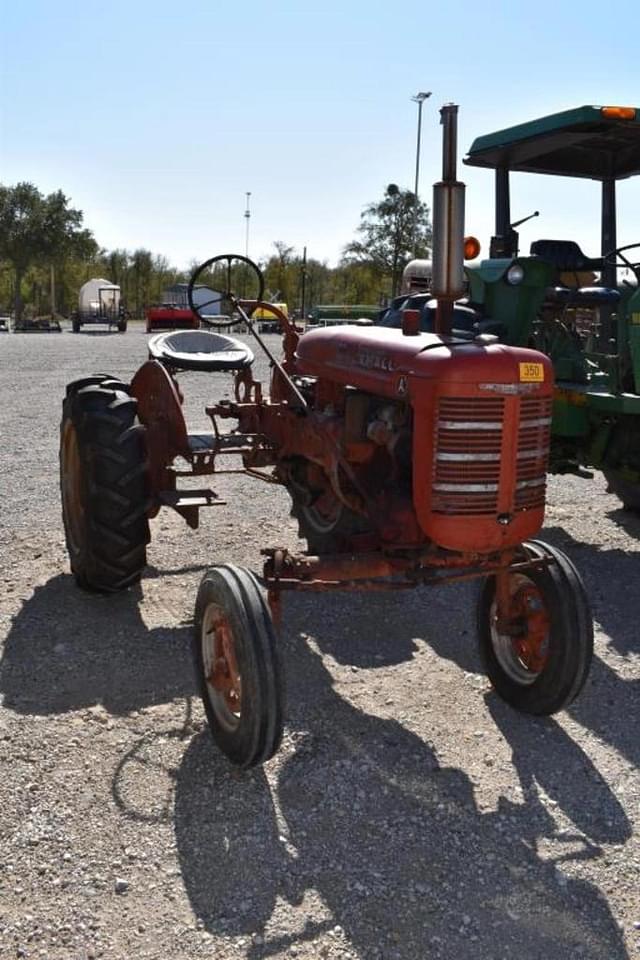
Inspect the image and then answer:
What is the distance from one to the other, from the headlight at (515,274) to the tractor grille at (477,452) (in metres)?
2.62

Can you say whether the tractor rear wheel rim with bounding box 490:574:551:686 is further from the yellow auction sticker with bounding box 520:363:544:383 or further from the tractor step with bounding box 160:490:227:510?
the tractor step with bounding box 160:490:227:510

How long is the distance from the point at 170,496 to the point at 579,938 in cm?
284

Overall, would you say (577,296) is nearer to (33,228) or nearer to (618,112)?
(618,112)

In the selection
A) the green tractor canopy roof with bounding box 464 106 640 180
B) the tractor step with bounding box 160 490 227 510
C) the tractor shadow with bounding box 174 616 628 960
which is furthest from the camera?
the green tractor canopy roof with bounding box 464 106 640 180

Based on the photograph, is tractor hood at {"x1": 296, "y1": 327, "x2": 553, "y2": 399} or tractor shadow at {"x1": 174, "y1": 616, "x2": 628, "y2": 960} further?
tractor hood at {"x1": 296, "y1": 327, "x2": 553, "y2": 399}

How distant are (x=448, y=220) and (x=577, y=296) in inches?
117

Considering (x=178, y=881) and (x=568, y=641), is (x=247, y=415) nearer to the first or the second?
(x=568, y=641)

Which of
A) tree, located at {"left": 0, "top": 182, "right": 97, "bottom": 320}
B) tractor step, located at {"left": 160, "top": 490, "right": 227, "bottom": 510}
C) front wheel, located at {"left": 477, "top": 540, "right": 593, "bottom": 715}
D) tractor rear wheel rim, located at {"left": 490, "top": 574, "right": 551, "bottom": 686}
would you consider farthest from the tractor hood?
tree, located at {"left": 0, "top": 182, "right": 97, "bottom": 320}

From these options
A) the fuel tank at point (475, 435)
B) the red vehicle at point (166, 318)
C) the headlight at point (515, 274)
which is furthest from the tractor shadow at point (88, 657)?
the red vehicle at point (166, 318)

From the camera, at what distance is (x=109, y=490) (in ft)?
→ 14.4

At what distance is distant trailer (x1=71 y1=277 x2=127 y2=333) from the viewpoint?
42.9m

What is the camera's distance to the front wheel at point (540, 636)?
3.39 m

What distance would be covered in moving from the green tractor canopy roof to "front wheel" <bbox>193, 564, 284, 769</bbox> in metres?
3.51

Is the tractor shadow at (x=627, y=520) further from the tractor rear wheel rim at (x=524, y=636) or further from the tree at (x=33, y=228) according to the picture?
the tree at (x=33, y=228)
